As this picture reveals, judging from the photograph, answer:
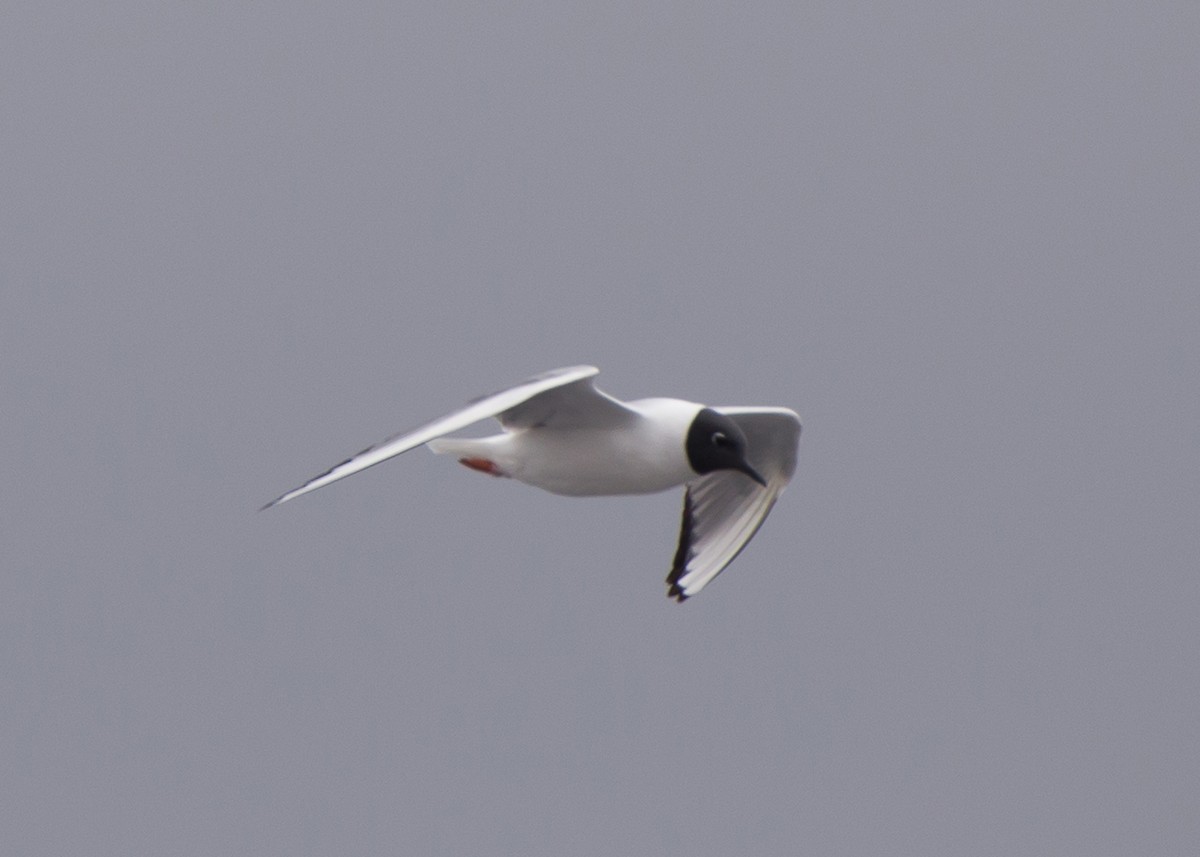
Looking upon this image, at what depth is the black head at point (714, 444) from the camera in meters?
6.90

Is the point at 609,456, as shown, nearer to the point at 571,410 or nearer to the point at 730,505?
the point at 571,410

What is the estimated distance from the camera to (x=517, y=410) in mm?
6859

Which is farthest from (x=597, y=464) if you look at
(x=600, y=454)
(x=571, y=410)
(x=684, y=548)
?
(x=684, y=548)

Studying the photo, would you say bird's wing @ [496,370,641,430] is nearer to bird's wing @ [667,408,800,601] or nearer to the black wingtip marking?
bird's wing @ [667,408,800,601]

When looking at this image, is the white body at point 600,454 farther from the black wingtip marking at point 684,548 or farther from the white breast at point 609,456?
the black wingtip marking at point 684,548

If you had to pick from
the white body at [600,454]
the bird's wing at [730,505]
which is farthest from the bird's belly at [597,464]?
the bird's wing at [730,505]

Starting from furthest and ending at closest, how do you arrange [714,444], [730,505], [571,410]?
[730,505] → [714,444] → [571,410]

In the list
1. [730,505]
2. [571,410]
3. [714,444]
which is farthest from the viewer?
[730,505]

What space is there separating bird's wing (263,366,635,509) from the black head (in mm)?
280

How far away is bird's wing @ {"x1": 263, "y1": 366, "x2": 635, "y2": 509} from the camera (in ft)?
18.2

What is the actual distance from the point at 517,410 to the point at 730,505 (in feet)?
4.60

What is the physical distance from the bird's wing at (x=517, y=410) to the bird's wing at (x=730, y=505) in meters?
1.14

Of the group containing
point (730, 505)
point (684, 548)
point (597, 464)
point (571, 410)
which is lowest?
point (684, 548)

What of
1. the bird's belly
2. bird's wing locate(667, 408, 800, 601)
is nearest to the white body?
the bird's belly
